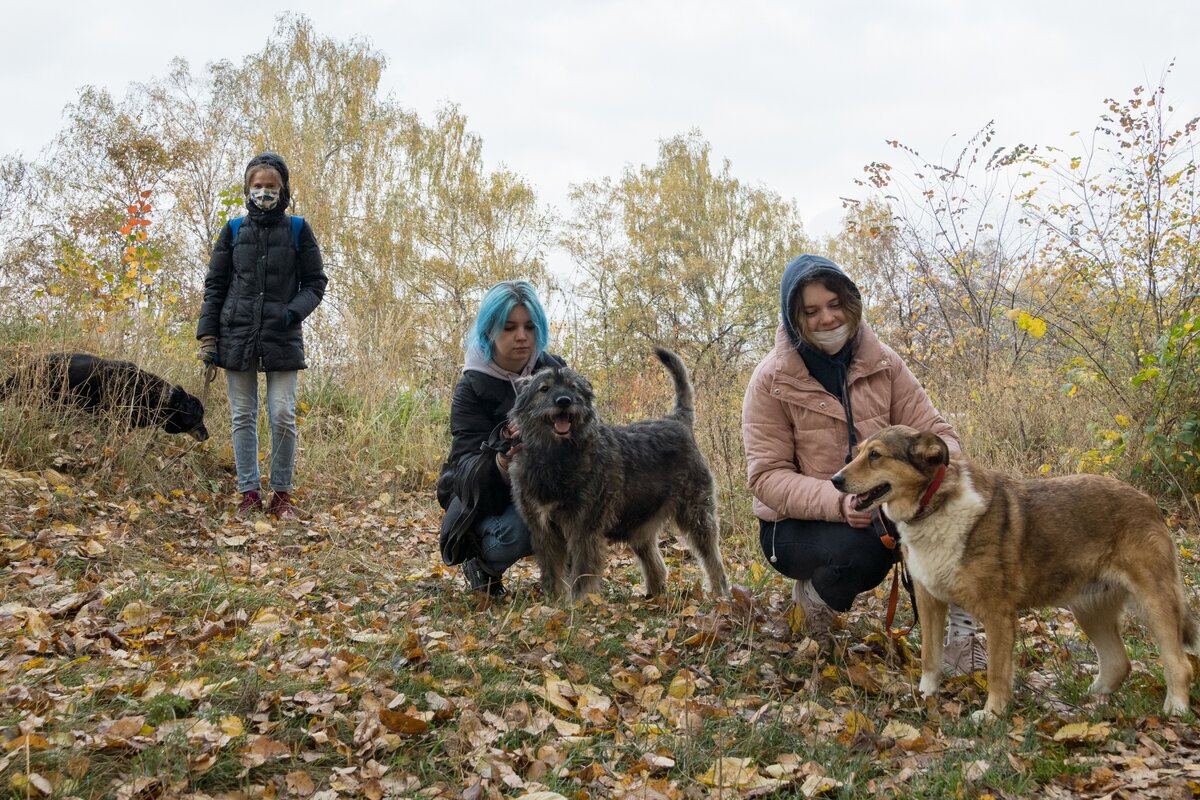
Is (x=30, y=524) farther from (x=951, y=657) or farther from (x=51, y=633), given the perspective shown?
(x=951, y=657)

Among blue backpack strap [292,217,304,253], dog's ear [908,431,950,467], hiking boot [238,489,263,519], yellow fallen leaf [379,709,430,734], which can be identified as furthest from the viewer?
blue backpack strap [292,217,304,253]

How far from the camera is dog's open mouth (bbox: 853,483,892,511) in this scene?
3.07 m

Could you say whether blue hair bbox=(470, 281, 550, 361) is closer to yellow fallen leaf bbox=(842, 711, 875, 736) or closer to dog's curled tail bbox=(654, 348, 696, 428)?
dog's curled tail bbox=(654, 348, 696, 428)

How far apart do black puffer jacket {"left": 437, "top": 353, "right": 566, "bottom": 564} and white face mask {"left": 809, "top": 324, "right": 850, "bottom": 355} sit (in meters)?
1.35

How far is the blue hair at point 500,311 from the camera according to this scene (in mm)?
4262

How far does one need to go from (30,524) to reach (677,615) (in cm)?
393

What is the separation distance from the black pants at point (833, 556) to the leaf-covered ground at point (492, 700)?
0.84 feet

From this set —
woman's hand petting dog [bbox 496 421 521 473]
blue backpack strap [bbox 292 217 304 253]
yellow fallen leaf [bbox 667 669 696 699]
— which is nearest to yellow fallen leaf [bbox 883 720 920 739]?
yellow fallen leaf [bbox 667 669 696 699]

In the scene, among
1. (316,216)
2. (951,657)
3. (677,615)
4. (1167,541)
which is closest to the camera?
(1167,541)

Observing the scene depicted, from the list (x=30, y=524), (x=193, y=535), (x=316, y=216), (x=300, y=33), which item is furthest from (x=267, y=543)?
(x=300, y=33)

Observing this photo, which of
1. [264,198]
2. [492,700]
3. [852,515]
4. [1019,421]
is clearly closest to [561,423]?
[852,515]

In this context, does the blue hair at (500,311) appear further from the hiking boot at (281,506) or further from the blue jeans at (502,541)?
the hiking boot at (281,506)

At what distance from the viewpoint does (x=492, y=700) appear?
2.80 metres

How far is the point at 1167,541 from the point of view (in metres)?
2.91
